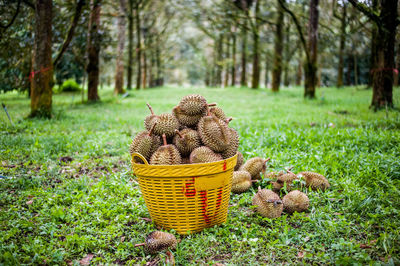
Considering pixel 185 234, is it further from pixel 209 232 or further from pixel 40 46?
pixel 40 46

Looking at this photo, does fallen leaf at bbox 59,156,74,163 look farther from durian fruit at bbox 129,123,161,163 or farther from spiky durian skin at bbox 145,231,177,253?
spiky durian skin at bbox 145,231,177,253

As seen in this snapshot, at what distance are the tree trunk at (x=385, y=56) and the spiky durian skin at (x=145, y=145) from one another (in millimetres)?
6643

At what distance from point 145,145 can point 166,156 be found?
1.03 ft

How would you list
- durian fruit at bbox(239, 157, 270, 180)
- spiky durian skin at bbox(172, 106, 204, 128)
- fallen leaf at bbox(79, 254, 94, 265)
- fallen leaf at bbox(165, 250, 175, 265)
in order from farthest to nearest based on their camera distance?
1. durian fruit at bbox(239, 157, 270, 180)
2. spiky durian skin at bbox(172, 106, 204, 128)
3. fallen leaf at bbox(79, 254, 94, 265)
4. fallen leaf at bbox(165, 250, 175, 265)

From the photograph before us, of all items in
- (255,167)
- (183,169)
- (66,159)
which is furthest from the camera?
(66,159)

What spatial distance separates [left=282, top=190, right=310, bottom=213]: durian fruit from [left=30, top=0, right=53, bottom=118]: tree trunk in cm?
707

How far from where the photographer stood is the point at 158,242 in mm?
2430

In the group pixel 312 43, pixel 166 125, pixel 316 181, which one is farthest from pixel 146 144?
pixel 312 43

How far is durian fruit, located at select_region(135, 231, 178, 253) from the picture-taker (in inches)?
95.4

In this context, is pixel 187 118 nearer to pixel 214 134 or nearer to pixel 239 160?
pixel 214 134

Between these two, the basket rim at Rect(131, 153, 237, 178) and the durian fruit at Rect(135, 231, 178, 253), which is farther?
the basket rim at Rect(131, 153, 237, 178)

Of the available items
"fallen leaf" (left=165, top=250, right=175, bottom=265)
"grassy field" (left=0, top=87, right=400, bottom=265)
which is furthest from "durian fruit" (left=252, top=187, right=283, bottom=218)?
"fallen leaf" (left=165, top=250, right=175, bottom=265)

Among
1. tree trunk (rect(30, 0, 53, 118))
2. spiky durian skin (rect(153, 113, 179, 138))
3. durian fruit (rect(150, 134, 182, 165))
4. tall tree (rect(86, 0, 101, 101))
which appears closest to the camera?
durian fruit (rect(150, 134, 182, 165))

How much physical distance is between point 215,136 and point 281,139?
2.84 metres
